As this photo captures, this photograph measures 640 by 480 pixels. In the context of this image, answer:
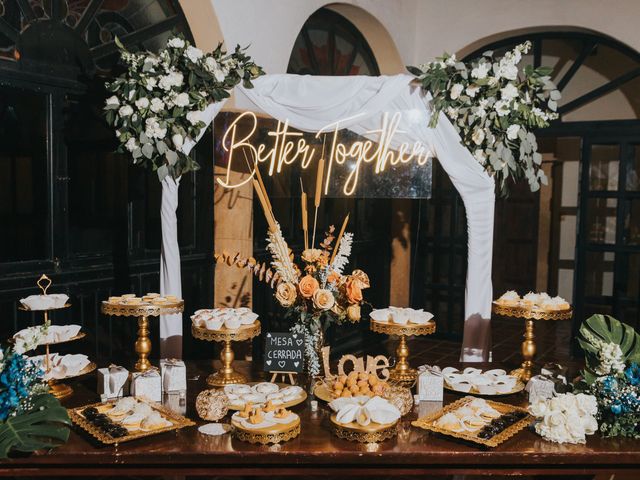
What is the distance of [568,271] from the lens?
892 cm

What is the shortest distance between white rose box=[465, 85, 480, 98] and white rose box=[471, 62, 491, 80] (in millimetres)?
64

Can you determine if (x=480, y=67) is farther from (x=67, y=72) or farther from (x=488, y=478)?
(x=67, y=72)

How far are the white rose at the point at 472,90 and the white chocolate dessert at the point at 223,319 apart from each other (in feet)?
5.68

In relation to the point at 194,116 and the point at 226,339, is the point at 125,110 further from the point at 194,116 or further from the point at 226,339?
the point at 226,339

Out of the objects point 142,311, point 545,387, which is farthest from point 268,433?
point 545,387

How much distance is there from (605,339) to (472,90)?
5.06 ft

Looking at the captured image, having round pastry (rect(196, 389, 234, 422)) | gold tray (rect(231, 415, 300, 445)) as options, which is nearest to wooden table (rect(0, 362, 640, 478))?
gold tray (rect(231, 415, 300, 445))

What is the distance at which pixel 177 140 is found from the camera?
12.0ft

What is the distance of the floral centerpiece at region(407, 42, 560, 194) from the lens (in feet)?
11.5

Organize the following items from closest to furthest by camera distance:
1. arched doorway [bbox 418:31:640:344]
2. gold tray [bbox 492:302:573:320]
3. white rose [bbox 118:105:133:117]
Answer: gold tray [bbox 492:302:573:320]
white rose [bbox 118:105:133:117]
arched doorway [bbox 418:31:640:344]

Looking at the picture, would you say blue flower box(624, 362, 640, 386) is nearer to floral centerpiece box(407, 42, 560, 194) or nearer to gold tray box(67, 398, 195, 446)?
floral centerpiece box(407, 42, 560, 194)

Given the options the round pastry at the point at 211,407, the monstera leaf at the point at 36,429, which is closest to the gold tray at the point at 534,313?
the round pastry at the point at 211,407

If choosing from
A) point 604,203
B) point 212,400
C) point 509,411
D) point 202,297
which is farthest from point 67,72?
point 604,203

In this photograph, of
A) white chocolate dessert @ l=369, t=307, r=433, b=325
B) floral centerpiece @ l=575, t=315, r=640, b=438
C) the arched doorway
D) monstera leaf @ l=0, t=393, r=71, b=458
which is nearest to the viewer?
monstera leaf @ l=0, t=393, r=71, b=458
